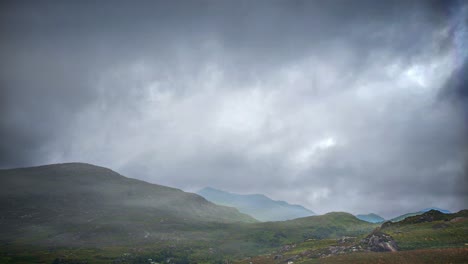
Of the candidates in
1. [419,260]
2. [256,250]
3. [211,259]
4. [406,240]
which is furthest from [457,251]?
[256,250]

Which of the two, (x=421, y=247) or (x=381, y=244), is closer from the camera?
(x=421, y=247)

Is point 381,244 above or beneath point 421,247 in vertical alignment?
above

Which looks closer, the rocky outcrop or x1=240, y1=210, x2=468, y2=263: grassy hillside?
x1=240, y1=210, x2=468, y2=263: grassy hillside

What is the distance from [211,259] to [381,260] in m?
119

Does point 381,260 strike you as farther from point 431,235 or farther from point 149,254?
point 149,254

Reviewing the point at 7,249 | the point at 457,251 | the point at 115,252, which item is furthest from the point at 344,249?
the point at 7,249

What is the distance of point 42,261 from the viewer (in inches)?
5630

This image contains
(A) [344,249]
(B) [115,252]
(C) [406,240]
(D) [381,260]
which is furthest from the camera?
(B) [115,252]

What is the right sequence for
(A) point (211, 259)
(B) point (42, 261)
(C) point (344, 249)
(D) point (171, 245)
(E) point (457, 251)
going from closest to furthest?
(E) point (457, 251), (C) point (344, 249), (B) point (42, 261), (A) point (211, 259), (D) point (171, 245)

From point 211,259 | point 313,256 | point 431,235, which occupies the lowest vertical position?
point 211,259

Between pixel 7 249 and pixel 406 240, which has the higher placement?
pixel 406 240

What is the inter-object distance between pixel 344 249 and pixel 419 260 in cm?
2452

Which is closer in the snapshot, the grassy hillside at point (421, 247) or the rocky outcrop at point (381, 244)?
the grassy hillside at point (421, 247)

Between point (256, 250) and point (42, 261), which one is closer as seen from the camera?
point (42, 261)
